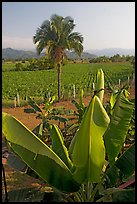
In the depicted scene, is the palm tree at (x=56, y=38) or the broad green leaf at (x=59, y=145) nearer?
the broad green leaf at (x=59, y=145)

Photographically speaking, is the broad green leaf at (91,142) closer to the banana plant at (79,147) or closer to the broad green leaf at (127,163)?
the banana plant at (79,147)

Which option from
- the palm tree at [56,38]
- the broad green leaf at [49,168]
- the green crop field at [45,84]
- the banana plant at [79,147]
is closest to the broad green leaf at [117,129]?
the banana plant at [79,147]

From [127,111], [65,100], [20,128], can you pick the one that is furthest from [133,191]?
[65,100]

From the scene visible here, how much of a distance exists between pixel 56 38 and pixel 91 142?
11.9 metres

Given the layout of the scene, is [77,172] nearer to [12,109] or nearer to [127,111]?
[127,111]

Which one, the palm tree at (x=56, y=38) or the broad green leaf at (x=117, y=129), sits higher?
the palm tree at (x=56, y=38)

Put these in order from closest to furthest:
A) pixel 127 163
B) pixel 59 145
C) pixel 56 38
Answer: pixel 127 163, pixel 59 145, pixel 56 38

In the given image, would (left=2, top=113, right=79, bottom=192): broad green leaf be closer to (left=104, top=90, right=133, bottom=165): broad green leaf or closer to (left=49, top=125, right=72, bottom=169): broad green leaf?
(left=49, top=125, right=72, bottom=169): broad green leaf

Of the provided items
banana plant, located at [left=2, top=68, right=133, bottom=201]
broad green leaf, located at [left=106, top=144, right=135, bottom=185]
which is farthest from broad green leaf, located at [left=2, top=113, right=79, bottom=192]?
broad green leaf, located at [left=106, top=144, right=135, bottom=185]

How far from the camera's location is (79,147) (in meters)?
2.15

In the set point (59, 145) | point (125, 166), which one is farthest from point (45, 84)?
point (125, 166)

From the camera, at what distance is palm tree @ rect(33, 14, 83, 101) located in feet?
44.2

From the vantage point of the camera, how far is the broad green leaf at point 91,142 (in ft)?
6.68

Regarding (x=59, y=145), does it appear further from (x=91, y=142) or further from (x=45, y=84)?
(x=45, y=84)
